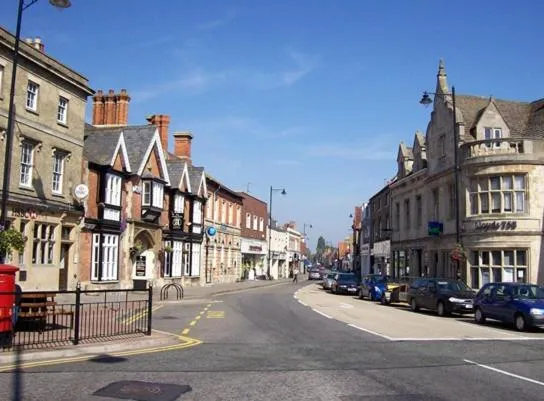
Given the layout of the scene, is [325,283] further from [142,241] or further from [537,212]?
[537,212]

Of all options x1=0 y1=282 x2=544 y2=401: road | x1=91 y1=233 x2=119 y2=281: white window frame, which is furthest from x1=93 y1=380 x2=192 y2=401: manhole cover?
x1=91 y1=233 x2=119 y2=281: white window frame

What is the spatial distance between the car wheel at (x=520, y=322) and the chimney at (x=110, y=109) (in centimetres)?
2910

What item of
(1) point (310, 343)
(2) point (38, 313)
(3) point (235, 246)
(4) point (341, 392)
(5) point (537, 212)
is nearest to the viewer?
(4) point (341, 392)

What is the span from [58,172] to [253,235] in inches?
1590

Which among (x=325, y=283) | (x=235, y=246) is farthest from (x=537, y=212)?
A: (x=235, y=246)

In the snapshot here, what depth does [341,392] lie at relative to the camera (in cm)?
822

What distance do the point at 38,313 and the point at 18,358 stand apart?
233cm

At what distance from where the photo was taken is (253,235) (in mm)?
66750

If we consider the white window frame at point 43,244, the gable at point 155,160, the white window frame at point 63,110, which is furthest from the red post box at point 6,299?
the gable at point 155,160

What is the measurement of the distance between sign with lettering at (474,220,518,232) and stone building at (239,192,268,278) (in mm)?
33008

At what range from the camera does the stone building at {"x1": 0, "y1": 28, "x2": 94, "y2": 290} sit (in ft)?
79.0

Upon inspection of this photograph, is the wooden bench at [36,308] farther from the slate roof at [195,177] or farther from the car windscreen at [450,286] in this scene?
the slate roof at [195,177]

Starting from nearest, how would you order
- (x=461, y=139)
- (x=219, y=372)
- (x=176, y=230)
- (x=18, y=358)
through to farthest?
(x=219, y=372), (x=18, y=358), (x=461, y=139), (x=176, y=230)

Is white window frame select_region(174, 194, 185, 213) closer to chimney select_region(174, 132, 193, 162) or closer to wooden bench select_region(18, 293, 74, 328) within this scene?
chimney select_region(174, 132, 193, 162)
